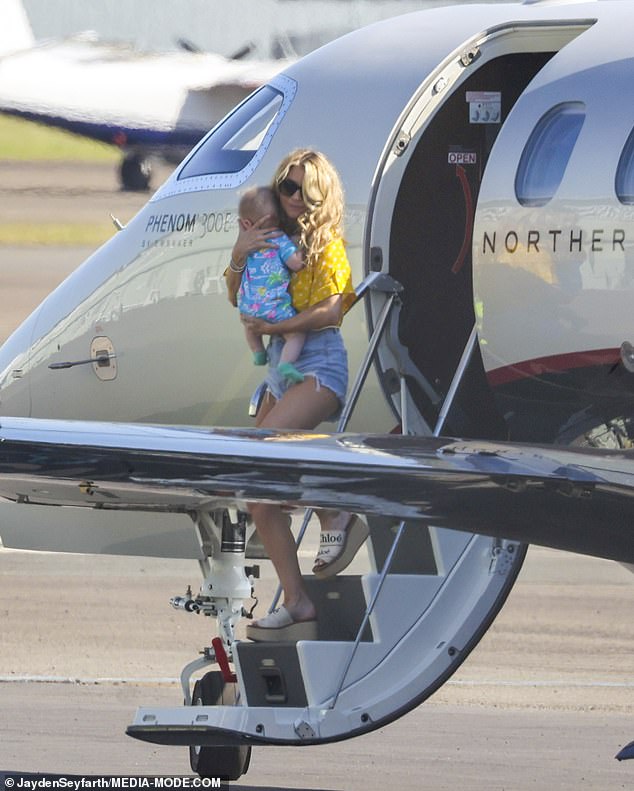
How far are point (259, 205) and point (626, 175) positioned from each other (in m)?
1.47

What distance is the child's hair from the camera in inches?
300

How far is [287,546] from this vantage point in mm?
7781

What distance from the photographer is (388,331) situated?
8039mm

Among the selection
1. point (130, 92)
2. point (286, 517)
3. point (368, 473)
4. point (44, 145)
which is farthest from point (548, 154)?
point (44, 145)

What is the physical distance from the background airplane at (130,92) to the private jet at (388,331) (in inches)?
784

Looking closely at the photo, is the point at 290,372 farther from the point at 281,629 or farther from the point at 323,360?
the point at 281,629

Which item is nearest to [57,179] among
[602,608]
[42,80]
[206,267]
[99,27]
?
[42,80]

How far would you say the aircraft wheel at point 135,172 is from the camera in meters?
30.5

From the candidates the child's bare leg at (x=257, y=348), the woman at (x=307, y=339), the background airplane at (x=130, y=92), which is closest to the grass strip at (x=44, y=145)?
the background airplane at (x=130, y=92)

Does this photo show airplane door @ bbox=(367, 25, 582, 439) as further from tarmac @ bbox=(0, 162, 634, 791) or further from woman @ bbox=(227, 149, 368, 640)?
tarmac @ bbox=(0, 162, 634, 791)

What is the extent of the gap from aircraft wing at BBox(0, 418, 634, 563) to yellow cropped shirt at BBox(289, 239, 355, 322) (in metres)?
1.11

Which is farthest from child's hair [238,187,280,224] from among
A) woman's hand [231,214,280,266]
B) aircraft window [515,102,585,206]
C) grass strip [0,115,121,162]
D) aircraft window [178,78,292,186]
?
grass strip [0,115,121,162]

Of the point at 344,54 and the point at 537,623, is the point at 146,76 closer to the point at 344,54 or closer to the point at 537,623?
the point at 537,623

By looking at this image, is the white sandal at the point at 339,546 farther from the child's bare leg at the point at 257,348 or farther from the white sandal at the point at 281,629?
the child's bare leg at the point at 257,348
